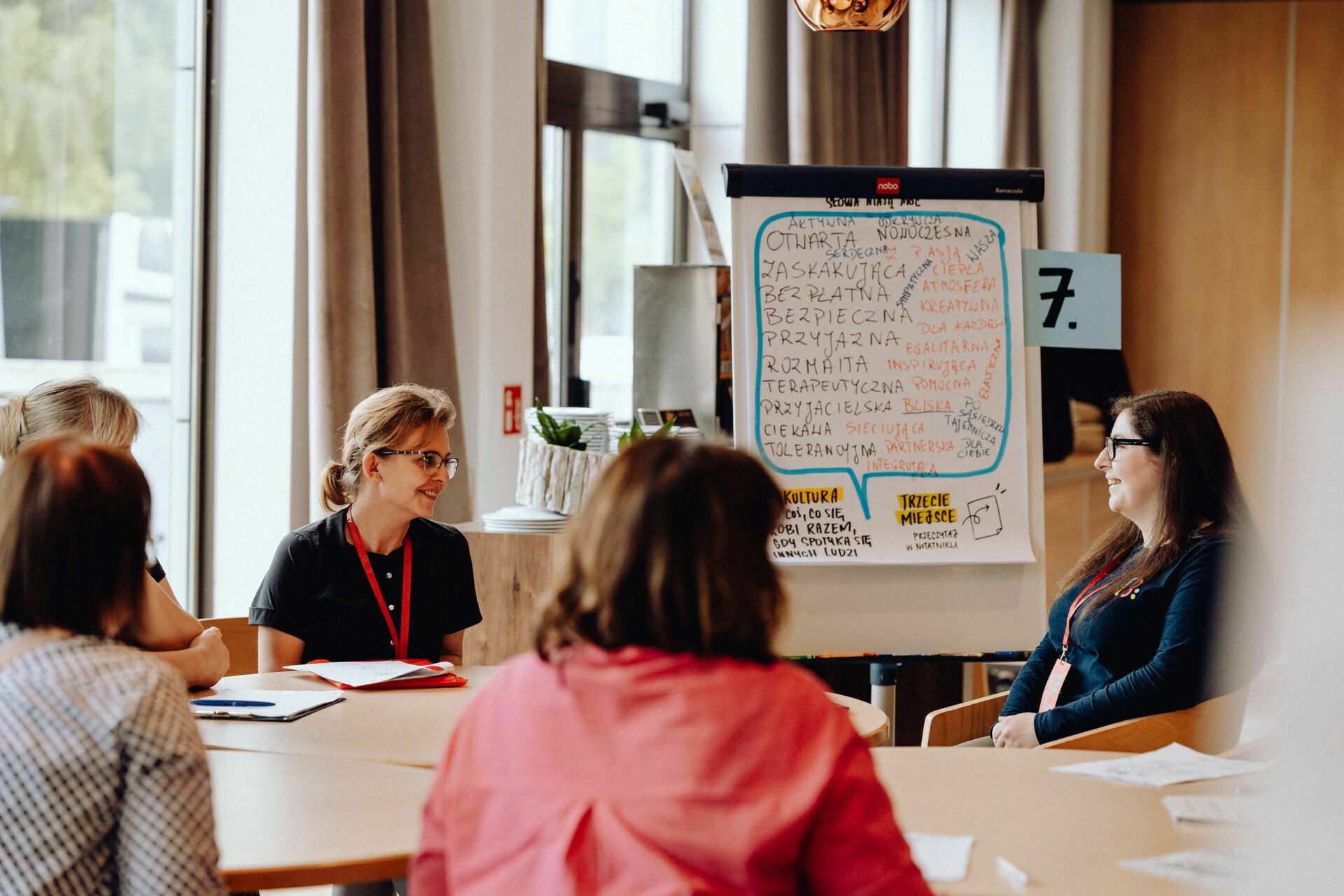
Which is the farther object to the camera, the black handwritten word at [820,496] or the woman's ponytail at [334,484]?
the black handwritten word at [820,496]

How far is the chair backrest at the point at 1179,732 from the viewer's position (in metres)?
2.32

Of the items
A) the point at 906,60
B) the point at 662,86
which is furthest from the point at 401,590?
the point at 906,60

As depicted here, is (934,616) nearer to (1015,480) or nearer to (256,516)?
(1015,480)

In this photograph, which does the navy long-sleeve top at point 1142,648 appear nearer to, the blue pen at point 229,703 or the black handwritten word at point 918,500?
the black handwritten word at point 918,500

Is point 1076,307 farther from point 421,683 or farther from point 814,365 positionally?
point 421,683

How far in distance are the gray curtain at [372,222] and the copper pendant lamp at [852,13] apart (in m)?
1.09

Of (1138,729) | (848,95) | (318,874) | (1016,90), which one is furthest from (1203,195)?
(318,874)

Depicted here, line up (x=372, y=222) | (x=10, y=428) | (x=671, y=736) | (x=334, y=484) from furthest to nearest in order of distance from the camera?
(x=372, y=222)
(x=334, y=484)
(x=10, y=428)
(x=671, y=736)

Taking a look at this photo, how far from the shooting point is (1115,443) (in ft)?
8.84

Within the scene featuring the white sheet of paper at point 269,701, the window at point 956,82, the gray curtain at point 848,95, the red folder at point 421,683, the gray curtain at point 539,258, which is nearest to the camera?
the white sheet of paper at point 269,701

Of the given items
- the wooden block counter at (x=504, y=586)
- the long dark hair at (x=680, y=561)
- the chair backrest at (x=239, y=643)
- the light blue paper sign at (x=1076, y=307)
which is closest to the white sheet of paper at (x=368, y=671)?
the chair backrest at (x=239, y=643)

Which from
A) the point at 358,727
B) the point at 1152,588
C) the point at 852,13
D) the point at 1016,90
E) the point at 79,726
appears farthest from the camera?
the point at 1016,90

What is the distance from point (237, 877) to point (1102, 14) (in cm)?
656

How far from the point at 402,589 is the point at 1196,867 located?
5.12ft
